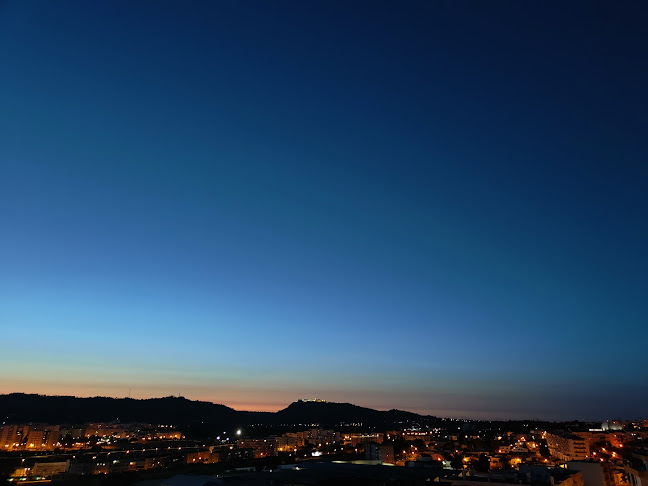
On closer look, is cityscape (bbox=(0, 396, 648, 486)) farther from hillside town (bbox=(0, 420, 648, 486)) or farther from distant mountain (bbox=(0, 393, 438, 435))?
distant mountain (bbox=(0, 393, 438, 435))

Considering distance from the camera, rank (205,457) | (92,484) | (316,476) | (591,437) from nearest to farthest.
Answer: (316,476)
(92,484)
(205,457)
(591,437)

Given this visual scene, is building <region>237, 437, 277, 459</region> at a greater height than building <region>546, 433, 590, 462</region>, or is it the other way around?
building <region>546, 433, 590, 462</region>

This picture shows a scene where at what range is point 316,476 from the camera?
1005 inches

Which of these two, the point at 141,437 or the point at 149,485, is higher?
the point at 149,485

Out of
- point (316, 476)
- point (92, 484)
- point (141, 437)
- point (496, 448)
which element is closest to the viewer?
point (316, 476)

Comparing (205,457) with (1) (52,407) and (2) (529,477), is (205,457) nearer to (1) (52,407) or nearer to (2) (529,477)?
(2) (529,477)

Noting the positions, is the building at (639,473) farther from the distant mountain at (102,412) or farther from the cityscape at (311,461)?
Answer: the distant mountain at (102,412)

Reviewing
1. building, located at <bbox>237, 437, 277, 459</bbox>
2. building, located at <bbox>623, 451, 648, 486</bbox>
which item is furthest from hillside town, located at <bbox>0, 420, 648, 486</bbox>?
building, located at <bbox>237, 437, 277, 459</bbox>

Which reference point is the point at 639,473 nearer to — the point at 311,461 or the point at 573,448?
the point at 311,461

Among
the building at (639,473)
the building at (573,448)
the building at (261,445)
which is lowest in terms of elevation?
the building at (261,445)

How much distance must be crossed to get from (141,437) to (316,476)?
102 metres

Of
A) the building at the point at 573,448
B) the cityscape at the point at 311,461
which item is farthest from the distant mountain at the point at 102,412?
the building at the point at 573,448

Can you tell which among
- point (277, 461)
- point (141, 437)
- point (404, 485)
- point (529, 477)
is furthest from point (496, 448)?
point (141, 437)

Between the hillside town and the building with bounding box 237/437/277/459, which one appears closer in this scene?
the hillside town
